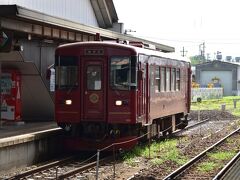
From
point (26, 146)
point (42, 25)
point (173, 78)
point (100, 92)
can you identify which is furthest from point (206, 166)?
point (42, 25)

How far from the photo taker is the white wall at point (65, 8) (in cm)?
2236

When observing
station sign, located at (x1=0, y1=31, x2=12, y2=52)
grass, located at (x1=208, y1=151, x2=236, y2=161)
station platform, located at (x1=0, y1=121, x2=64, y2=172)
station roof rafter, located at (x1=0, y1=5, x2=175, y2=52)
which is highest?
station roof rafter, located at (x1=0, y1=5, x2=175, y2=52)

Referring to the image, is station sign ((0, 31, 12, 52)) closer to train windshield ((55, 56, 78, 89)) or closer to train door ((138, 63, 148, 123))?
train windshield ((55, 56, 78, 89))

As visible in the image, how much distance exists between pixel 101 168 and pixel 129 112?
2.04 metres

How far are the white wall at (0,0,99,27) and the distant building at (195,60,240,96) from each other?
59520 mm

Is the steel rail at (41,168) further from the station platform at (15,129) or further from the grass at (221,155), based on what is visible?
the grass at (221,155)

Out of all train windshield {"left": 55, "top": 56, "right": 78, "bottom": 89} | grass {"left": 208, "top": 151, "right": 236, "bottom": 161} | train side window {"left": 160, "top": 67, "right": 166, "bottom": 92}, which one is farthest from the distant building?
train windshield {"left": 55, "top": 56, "right": 78, "bottom": 89}

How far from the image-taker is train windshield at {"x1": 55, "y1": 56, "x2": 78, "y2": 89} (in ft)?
50.5

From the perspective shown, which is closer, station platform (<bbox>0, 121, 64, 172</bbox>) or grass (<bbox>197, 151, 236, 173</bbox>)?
station platform (<bbox>0, 121, 64, 172</bbox>)

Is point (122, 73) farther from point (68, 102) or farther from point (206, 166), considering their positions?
point (206, 166)

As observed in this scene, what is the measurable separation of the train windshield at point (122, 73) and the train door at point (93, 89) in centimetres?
28

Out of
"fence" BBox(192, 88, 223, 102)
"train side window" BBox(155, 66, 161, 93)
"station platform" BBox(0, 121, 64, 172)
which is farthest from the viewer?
"fence" BBox(192, 88, 223, 102)

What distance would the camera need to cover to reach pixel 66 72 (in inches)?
611

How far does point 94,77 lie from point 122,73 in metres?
0.80
